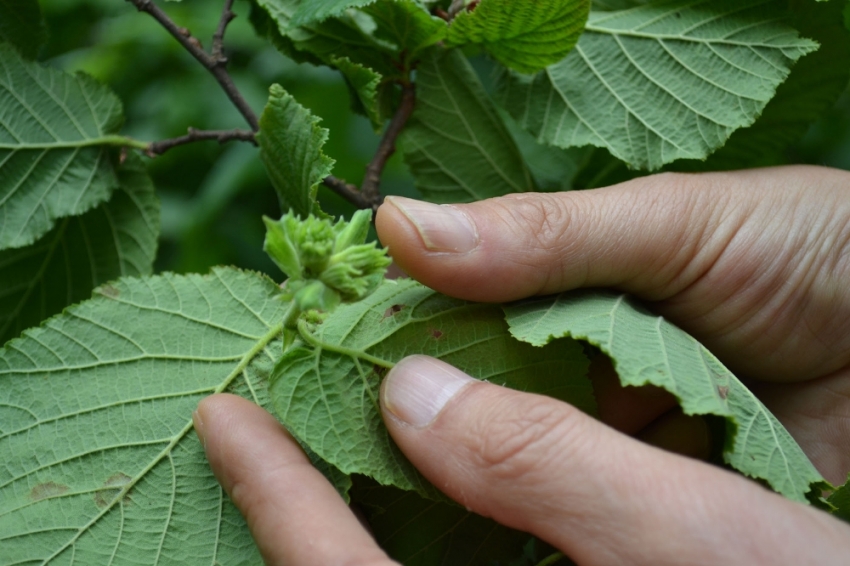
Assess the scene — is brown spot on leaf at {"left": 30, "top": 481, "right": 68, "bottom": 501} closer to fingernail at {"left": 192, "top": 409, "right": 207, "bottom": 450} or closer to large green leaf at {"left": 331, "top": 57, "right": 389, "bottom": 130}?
fingernail at {"left": 192, "top": 409, "right": 207, "bottom": 450}

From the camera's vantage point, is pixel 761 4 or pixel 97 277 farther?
pixel 97 277

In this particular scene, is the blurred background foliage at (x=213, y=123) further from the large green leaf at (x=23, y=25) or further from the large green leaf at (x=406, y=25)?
the large green leaf at (x=23, y=25)

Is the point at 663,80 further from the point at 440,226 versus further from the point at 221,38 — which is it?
the point at 221,38

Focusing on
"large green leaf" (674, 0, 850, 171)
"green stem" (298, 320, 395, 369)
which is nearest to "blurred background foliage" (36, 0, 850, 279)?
"large green leaf" (674, 0, 850, 171)

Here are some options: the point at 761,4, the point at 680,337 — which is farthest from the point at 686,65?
the point at 680,337

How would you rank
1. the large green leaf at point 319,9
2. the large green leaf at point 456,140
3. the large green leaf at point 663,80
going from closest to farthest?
the large green leaf at point 319,9 < the large green leaf at point 663,80 < the large green leaf at point 456,140

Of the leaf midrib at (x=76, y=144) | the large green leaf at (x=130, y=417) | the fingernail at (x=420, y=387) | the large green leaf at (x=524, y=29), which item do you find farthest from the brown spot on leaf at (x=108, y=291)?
the large green leaf at (x=524, y=29)

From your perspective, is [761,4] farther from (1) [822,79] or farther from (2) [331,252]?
(2) [331,252]
